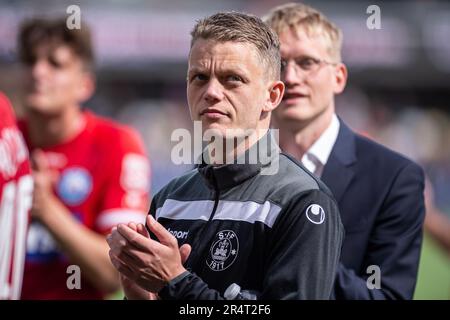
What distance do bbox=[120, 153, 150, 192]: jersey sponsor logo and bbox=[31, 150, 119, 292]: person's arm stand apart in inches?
13.4

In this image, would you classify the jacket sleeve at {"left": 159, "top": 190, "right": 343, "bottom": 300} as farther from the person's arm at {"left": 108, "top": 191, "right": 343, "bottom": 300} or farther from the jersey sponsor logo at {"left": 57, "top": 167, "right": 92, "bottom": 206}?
the jersey sponsor logo at {"left": 57, "top": 167, "right": 92, "bottom": 206}

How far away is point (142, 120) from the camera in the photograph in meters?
21.4

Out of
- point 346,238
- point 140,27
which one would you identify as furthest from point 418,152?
point 346,238

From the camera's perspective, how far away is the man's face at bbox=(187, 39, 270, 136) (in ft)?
7.96

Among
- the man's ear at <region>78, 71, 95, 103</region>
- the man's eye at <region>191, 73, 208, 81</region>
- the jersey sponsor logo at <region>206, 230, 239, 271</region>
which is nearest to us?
the jersey sponsor logo at <region>206, 230, 239, 271</region>

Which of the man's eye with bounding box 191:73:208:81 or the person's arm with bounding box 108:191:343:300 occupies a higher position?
the man's eye with bounding box 191:73:208:81

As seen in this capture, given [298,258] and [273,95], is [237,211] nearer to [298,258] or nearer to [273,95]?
[298,258]

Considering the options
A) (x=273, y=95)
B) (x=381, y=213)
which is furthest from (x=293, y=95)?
(x=273, y=95)

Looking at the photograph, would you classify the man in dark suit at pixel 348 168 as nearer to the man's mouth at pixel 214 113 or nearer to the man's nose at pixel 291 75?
the man's nose at pixel 291 75

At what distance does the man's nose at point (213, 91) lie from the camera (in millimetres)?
2414

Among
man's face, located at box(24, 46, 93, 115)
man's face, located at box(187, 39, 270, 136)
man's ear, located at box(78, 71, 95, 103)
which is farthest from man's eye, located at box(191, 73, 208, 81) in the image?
man's ear, located at box(78, 71, 95, 103)

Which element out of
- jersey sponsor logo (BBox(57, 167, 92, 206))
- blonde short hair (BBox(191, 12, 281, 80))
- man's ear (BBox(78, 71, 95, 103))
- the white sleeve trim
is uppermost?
blonde short hair (BBox(191, 12, 281, 80))

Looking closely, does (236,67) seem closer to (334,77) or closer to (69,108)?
(334,77)

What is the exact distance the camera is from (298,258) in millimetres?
2256
